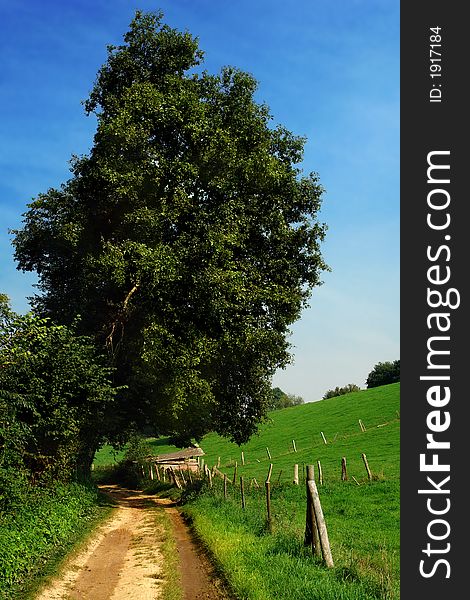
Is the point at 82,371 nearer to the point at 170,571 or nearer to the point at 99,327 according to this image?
the point at 99,327

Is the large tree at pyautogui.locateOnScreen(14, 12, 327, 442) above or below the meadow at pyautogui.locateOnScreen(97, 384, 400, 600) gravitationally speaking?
above

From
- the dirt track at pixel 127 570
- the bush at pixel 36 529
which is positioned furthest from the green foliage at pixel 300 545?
the bush at pixel 36 529

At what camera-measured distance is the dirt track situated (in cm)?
1443

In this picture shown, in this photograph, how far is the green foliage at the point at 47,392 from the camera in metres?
21.0

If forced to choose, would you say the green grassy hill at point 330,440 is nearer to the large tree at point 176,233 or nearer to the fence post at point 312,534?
the large tree at point 176,233

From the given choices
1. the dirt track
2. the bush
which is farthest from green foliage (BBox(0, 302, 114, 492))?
the dirt track

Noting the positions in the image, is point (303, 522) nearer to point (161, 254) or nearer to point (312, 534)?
point (312, 534)

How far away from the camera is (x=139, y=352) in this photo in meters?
29.3

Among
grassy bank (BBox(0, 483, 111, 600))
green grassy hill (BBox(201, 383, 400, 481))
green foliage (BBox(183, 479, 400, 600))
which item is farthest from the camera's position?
green grassy hill (BBox(201, 383, 400, 481))

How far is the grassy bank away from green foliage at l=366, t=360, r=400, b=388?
105 metres

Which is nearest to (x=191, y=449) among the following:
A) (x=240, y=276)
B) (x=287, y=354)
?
(x=287, y=354)

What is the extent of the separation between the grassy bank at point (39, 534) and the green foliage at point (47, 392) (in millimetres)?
1199

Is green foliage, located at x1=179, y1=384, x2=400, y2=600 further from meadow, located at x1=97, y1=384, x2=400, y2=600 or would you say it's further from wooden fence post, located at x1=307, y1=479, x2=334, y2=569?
wooden fence post, located at x1=307, y1=479, x2=334, y2=569

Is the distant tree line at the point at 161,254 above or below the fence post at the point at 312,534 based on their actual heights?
above
